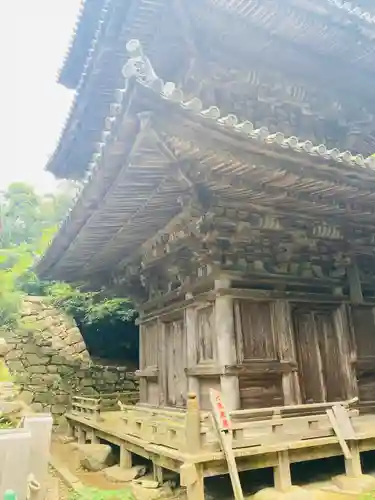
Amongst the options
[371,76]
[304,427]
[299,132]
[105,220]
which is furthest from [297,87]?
[304,427]

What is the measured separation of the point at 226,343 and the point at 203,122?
3.18 m

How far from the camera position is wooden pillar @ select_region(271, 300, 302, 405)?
6.14 m

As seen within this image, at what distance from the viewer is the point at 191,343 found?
6.55 metres

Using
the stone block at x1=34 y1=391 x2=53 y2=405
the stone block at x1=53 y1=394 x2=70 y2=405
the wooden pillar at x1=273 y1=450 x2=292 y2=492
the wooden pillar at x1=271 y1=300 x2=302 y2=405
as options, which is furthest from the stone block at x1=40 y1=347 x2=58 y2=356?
the wooden pillar at x1=273 y1=450 x2=292 y2=492

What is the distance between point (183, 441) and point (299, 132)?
17.3 feet

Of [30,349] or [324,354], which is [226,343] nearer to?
[324,354]

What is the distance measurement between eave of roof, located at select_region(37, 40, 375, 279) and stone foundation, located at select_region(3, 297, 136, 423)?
832cm

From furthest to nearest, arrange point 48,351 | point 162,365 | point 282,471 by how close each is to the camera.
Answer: point 48,351 → point 162,365 → point 282,471

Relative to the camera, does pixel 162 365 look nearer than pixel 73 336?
Yes

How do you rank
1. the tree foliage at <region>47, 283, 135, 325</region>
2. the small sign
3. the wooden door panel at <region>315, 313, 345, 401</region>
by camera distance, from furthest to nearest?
the tree foliage at <region>47, 283, 135, 325</region> → the wooden door panel at <region>315, 313, 345, 401</region> → the small sign

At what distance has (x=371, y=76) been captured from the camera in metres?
7.56

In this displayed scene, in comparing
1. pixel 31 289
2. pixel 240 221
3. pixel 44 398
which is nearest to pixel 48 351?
pixel 44 398

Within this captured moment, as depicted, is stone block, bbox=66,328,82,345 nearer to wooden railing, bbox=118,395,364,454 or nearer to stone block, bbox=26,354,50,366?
stone block, bbox=26,354,50,366

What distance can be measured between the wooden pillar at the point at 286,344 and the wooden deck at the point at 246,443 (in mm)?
320
